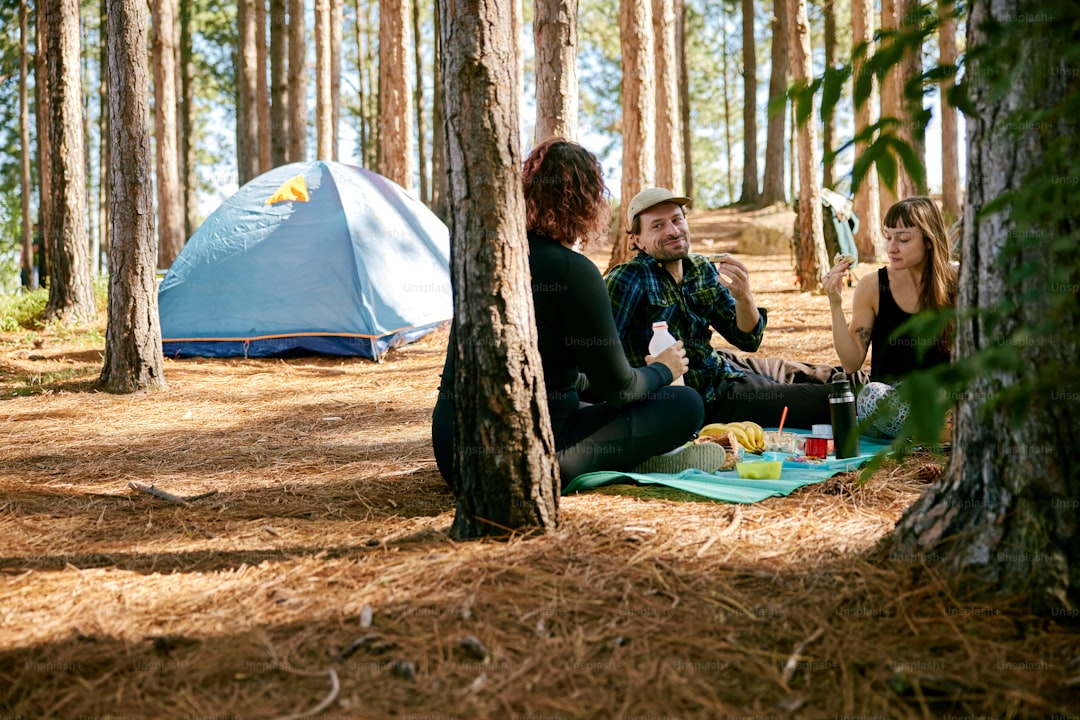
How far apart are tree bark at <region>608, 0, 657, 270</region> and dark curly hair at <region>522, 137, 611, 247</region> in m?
5.47

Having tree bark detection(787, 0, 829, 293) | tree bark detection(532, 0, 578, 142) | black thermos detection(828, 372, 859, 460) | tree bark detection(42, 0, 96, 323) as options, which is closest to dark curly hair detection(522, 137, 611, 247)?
black thermos detection(828, 372, 859, 460)

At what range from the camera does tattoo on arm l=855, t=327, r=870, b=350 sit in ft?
14.5

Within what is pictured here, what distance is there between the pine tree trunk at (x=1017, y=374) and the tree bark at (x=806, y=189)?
772cm

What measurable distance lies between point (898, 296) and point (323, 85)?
1137 centimetres

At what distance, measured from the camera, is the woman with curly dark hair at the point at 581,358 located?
117 inches

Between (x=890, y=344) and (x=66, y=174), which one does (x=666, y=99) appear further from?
(x=890, y=344)

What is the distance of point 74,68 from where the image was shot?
27.0ft

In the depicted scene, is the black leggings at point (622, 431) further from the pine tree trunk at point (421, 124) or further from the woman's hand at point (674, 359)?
the pine tree trunk at point (421, 124)

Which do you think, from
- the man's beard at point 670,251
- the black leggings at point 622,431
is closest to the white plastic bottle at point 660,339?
the black leggings at point 622,431

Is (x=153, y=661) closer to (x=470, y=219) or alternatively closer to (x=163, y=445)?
(x=470, y=219)

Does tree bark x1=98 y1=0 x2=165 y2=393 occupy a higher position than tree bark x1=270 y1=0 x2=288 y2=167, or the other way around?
tree bark x1=270 y1=0 x2=288 y2=167

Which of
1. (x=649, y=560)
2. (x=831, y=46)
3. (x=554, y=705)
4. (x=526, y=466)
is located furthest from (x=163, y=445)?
(x=831, y=46)

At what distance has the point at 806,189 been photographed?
9727 millimetres

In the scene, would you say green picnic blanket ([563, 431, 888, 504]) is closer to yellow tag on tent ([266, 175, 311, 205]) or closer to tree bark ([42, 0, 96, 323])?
yellow tag on tent ([266, 175, 311, 205])
